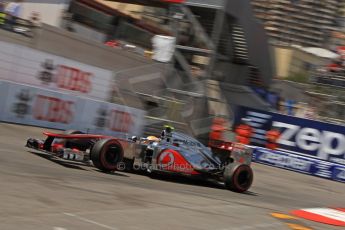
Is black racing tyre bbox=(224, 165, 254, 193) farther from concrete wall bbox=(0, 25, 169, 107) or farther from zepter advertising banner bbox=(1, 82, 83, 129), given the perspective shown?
concrete wall bbox=(0, 25, 169, 107)

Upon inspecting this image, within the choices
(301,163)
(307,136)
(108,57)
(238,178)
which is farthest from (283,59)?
(238,178)

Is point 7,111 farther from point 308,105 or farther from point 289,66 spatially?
point 289,66

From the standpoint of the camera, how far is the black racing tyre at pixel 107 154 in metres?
10.4

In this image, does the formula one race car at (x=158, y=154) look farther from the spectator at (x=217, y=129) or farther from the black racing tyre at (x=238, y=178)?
the spectator at (x=217, y=129)

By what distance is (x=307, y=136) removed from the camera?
26.1m

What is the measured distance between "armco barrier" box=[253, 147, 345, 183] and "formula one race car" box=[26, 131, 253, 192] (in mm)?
11710

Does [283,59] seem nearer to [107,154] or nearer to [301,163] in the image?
[301,163]

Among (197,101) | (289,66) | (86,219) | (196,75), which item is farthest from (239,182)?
(289,66)

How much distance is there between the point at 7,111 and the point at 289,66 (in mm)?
48521

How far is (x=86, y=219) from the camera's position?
6.54 m

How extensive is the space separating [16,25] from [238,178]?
16.1 metres

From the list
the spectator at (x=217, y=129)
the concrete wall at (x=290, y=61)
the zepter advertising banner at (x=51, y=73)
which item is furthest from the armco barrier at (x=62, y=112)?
the concrete wall at (x=290, y=61)

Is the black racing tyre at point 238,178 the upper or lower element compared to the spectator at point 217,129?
lower

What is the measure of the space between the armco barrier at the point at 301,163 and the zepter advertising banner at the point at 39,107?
28.9 feet
